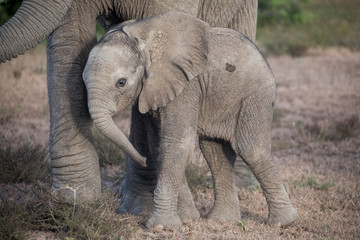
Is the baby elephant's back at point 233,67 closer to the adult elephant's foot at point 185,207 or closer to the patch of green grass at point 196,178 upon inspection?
the adult elephant's foot at point 185,207

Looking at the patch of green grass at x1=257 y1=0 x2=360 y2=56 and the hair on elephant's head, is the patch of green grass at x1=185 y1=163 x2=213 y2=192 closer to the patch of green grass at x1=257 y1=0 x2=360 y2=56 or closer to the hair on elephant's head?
the hair on elephant's head

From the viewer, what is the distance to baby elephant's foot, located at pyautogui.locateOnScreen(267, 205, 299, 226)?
5246 millimetres

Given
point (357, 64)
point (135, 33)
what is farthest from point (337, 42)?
point (135, 33)

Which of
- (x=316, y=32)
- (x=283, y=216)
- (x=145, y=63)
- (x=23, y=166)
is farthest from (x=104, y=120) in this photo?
(x=316, y=32)

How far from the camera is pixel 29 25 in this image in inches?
178

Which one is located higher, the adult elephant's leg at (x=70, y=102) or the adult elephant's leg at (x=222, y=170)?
the adult elephant's leg at (x=70, y=102)

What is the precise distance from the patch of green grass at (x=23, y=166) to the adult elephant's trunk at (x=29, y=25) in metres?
2.00

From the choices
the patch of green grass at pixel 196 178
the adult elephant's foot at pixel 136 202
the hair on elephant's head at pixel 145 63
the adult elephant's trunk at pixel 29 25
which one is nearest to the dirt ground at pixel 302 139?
the patch of green grass at pixel 196 178

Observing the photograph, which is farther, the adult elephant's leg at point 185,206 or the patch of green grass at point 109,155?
the patch of green grass at point 109,155

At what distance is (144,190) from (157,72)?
4.41ft

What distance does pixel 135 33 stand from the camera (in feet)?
15.6

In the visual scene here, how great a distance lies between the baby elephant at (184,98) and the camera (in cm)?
459

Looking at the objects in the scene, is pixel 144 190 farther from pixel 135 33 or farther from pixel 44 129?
pixel 44 129

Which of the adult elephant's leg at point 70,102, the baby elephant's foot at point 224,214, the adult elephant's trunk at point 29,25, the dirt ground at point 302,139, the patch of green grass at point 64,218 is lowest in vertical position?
the dirt ground at point 302,139
